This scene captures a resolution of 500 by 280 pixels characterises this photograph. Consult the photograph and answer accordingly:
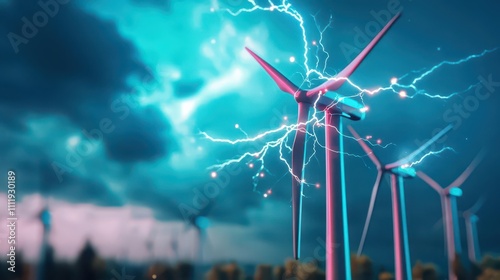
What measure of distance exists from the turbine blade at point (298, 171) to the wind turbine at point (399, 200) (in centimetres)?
960

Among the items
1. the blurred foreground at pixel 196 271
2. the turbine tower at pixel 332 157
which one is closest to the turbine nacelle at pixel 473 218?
the blurred foreground at pixel 196 271

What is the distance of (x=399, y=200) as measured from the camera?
28328 millimetres

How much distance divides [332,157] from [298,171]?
6.92ft

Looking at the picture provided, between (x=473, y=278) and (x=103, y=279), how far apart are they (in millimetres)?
26452

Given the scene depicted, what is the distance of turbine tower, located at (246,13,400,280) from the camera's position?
1770 cm

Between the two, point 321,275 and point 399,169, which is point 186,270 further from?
point 399,169

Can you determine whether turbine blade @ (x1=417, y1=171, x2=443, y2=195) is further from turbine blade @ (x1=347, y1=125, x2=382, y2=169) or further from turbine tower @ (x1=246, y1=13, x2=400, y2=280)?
turbine tower @ (x1=246, y1=13, x2=400, y2=280)

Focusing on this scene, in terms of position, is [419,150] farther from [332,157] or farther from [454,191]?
[332,157]

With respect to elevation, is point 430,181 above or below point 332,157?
above

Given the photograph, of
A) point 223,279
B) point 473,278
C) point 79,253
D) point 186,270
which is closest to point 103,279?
point 79,253

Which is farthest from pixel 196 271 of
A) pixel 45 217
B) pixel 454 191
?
pixel 454 191

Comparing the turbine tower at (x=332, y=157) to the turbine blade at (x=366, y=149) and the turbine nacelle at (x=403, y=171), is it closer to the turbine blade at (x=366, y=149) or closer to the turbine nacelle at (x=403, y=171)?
the turbine blade at (x=366, y=149)

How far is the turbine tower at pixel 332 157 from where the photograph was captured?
58.1 ft

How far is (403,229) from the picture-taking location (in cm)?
2766
